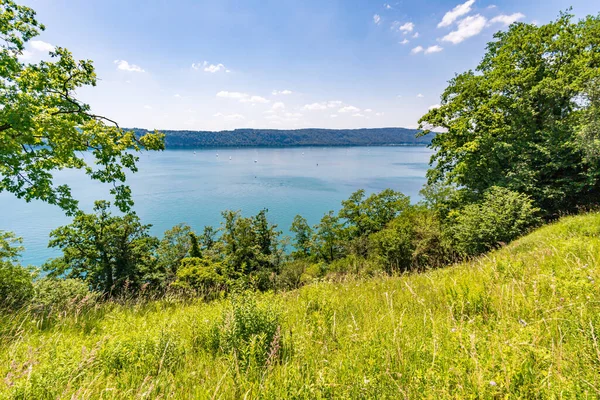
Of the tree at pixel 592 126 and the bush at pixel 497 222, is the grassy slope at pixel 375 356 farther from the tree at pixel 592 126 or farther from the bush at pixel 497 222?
the tree at pixel 592 126

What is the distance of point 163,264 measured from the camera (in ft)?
129

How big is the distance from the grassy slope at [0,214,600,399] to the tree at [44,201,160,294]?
3211 centimetres

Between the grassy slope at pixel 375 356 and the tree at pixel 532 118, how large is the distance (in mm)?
19576

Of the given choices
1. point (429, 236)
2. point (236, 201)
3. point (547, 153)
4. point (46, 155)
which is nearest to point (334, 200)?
point (236, 201)

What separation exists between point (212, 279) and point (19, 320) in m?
24.1

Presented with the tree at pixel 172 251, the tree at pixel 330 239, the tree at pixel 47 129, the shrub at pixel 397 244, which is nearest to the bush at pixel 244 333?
the tree at pixel 47 129

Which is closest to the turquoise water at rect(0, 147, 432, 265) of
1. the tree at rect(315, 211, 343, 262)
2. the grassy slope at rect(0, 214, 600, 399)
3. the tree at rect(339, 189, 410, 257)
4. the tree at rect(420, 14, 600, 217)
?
the tree at rect(315, 211, 343, 262)

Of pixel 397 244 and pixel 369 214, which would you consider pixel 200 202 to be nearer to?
pixel 369 214

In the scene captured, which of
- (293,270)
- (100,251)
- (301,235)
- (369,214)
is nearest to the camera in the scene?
(100,251)

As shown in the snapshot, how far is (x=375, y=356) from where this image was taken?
2.30 meters

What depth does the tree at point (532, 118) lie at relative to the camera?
17297 mm

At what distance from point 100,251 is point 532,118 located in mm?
46345

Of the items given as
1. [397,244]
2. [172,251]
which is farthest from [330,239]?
[172,251]

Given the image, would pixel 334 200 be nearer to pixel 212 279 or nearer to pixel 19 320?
pixel 212 279
